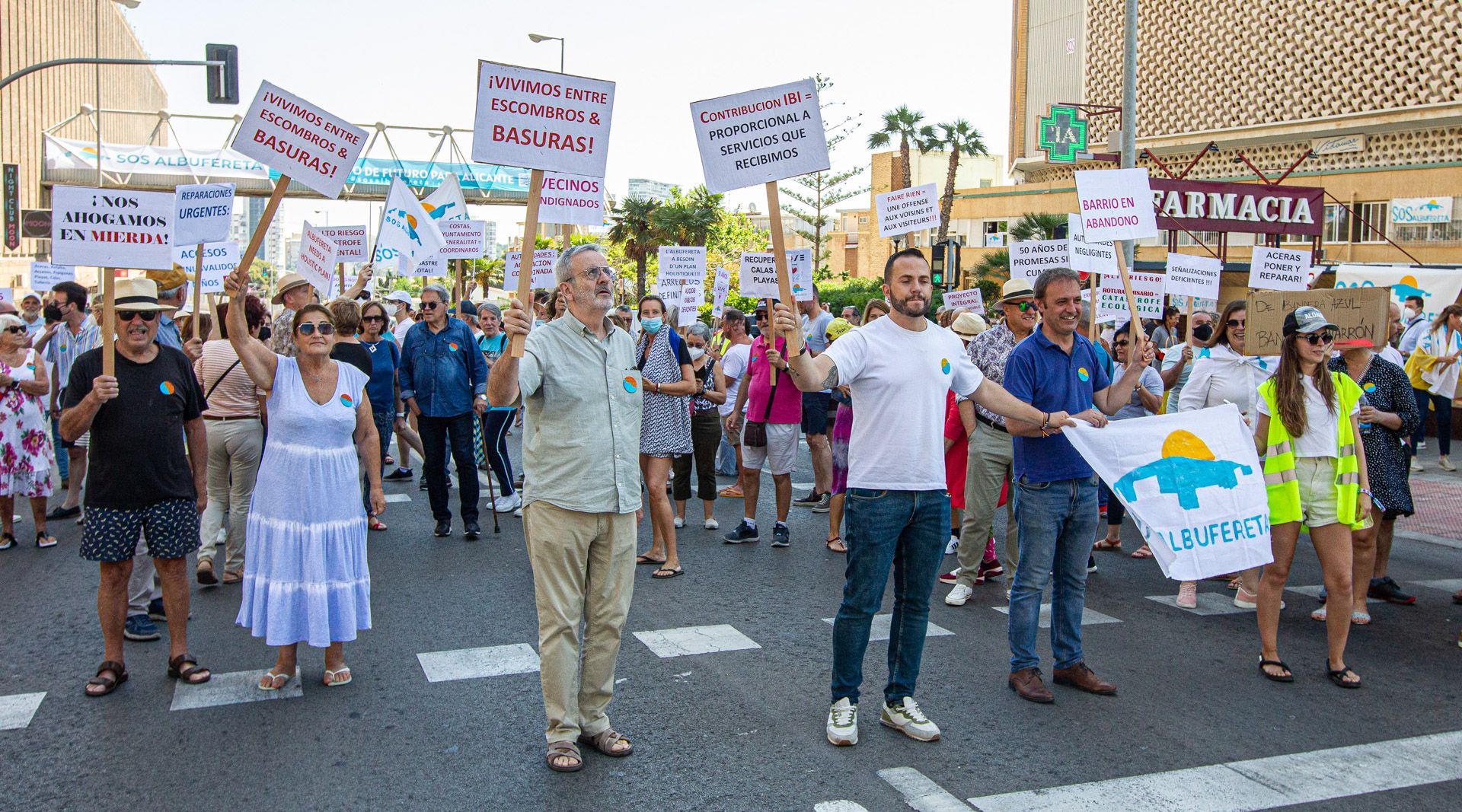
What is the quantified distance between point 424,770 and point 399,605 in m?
2.70

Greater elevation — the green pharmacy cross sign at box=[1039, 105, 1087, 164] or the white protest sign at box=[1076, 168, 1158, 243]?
the green pharmacy cross sign at box=[1039, 105, 1087, 164]

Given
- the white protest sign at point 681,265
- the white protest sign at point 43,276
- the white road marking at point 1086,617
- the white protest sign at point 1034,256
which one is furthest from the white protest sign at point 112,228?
the white protest sign at point 43,276

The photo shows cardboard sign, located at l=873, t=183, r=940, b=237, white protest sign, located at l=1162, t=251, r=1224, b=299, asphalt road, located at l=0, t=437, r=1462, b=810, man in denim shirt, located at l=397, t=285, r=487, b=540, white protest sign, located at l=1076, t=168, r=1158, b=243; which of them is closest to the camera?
asphalt road, located at l=0, t=437, r=1462, b=810

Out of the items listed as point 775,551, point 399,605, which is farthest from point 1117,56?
point 399,605

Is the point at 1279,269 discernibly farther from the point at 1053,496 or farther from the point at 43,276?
the point at 43,276

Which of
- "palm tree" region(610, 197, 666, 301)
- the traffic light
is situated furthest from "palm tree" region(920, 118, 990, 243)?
the traffic light

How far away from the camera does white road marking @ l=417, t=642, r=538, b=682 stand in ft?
18.9

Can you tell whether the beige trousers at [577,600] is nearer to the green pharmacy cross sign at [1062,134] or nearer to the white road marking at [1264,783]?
the white road marking at [1264,783]

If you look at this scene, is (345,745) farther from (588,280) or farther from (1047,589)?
(1047,589)

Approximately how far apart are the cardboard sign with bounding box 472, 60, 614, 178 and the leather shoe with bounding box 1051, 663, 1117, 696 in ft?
10.6

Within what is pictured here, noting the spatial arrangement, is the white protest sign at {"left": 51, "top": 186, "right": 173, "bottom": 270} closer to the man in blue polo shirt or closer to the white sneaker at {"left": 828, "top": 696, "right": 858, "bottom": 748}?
the white sneaker at {"left": 828, "top": 696, "right": 858, "bottom": 748}

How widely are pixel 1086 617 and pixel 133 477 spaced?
5.23 metres

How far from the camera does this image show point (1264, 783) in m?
4.48

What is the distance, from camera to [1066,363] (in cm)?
565
